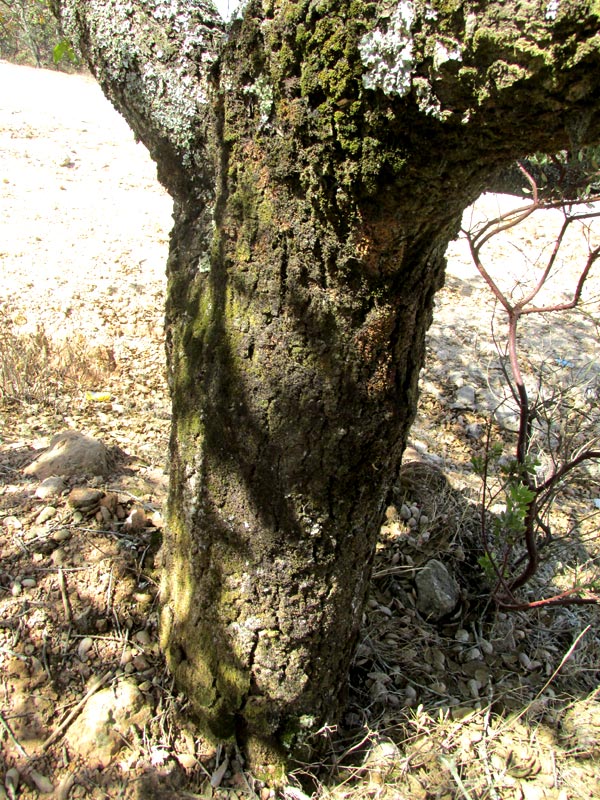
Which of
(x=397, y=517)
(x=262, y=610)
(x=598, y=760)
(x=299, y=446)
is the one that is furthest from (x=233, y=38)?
(x=598, y=760)

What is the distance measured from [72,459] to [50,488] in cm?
19

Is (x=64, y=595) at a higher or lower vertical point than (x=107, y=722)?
higher

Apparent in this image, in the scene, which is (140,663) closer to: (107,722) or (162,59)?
(107,722)

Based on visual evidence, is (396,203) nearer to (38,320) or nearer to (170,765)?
(170,765)

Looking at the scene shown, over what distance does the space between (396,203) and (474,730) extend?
5.28ft

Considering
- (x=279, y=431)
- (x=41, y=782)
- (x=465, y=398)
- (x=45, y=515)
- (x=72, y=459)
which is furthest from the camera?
(x=465, y=398)

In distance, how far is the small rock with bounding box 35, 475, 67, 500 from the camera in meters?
2.21

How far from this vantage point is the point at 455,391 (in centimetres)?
406

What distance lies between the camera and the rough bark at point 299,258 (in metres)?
0.81

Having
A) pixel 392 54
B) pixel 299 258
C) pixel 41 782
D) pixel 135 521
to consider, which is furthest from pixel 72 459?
pixel 392 54

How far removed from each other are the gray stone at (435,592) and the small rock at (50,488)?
1377 mm

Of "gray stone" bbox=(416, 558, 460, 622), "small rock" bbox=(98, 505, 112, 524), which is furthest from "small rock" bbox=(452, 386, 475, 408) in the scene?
"small rock" bbox=(98, 505, 112, 524)

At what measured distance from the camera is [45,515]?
2.11m

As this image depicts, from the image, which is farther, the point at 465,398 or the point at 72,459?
the point at 465,398
